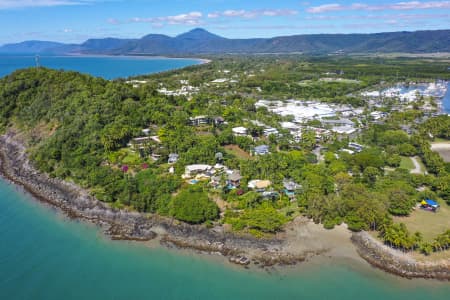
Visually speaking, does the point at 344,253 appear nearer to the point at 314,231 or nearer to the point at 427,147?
the point at 314,231

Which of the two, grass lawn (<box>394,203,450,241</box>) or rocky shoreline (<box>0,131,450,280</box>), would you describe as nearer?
rocky shoreline (<box>0,131,450,280</box>)

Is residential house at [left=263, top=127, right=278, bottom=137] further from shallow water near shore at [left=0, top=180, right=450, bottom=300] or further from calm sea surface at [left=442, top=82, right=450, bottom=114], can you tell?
calm sea surface at [left=442, top=82, right=450, bottom=114]

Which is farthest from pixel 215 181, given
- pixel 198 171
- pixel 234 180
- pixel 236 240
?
pixel 236 240

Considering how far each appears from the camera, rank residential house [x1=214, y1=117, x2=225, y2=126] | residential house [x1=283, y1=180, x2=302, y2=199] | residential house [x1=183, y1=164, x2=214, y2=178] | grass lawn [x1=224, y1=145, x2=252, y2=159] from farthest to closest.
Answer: residential house [x1=214, y1=117, x2=225, y2=126] → grass lawn [x1=224, y1=145, x2=252, y2=159] → residential house [x1=183, y1=164, x2=214, y2=178] → residential house [x1=283, y1=180, x2=302, y2=199]

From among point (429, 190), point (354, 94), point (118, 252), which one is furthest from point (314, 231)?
point (354, 94)

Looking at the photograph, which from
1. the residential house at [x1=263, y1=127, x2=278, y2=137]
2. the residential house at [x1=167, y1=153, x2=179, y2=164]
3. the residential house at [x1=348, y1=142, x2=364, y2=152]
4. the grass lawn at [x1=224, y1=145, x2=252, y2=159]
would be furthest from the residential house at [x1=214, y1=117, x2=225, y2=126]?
the residential house at [x1=348, y1=142, x2=364, y2=152]

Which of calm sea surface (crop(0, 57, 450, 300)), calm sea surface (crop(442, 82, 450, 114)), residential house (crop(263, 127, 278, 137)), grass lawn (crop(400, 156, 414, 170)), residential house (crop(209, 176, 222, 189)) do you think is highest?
calm sea surface (crop(442, 82, 450, 114))

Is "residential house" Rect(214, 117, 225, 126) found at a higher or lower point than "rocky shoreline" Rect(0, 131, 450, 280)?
higher
